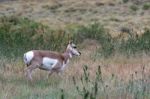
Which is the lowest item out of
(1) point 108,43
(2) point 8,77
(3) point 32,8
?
(3) point 32,8

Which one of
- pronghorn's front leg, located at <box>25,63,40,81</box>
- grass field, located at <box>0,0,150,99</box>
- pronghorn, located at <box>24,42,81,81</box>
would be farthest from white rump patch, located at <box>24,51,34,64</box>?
grass field, located at <box>0,0,150,99</box>

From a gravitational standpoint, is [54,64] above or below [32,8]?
above

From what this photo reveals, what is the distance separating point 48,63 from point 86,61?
118 inches

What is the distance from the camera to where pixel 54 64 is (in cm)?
1155

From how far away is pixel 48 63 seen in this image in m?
11.5

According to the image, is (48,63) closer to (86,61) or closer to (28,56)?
(28,56)

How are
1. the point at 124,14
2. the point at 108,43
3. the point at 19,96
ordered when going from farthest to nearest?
Result: the point at 124,14
the point at 108,43
the point at 19,96

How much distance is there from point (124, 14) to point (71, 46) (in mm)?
21332


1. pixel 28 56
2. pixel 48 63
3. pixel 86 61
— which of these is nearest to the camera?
pixel 28 56

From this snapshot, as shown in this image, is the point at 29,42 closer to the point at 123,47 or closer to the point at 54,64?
the point at 123,47

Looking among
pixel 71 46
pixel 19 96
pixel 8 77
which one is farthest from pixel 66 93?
pixel 71 46

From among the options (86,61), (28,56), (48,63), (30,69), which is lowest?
(86,61)

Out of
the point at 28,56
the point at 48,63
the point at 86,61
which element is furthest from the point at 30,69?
the point at 86,61

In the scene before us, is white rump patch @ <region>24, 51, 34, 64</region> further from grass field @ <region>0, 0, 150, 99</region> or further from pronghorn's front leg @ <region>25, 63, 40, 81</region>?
grass field @ <region>0, 0, 150, 99</region>
